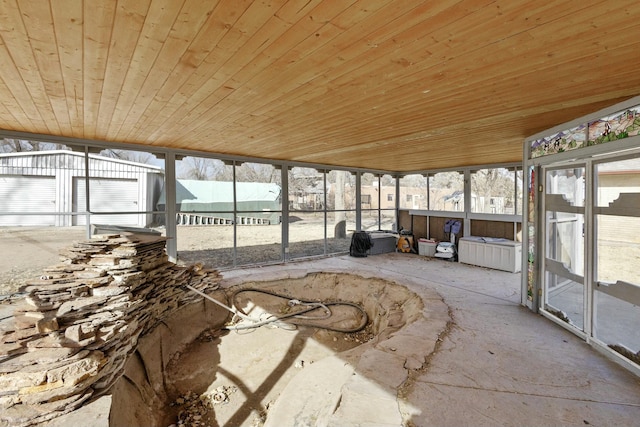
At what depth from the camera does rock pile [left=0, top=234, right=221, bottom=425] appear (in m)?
2.63

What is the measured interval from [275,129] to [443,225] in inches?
282

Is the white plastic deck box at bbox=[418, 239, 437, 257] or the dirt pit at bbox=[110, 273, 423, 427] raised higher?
the white plastic deck box at bbox=[418, 239, 437, 257]

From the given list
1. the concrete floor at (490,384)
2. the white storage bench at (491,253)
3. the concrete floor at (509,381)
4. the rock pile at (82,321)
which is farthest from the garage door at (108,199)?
the white storage bench at (491,253)

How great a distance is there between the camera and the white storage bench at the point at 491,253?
275 inches

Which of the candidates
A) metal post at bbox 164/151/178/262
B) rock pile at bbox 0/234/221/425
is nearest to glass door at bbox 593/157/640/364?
rock pile at bbox 0/234/221/425

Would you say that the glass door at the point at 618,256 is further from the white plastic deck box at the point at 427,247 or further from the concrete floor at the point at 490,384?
the white plastic deck box at the point at 427,247

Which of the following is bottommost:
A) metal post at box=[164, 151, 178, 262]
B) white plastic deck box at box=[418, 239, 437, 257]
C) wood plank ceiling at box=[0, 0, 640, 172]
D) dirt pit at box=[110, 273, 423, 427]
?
dirt pit at box=[110, 273, 423, 427]

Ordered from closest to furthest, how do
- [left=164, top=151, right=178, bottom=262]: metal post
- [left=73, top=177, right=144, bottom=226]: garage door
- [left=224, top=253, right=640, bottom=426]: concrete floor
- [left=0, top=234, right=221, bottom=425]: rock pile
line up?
1. [left=224, top=253, right=640, bottom=426]: concrete floor
2. [left=0, top=234, right=221, bottom=425]: rock pile
3. [left=73, top=177, right=144, bottom=226]: garage door
4. [left=164, top=151, right=178, bottom=262]: metal post

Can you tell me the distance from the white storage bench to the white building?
315 inches

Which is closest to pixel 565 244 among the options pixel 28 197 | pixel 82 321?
pixel 82 321

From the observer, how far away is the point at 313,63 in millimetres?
2238

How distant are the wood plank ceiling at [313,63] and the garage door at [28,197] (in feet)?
6.83

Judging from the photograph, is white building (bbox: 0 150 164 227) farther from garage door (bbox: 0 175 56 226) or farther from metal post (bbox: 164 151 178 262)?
metal post (bbox: 164 151 178 262)

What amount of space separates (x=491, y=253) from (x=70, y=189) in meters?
9.95
